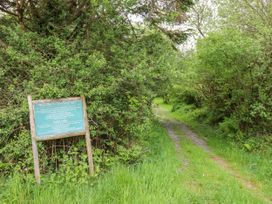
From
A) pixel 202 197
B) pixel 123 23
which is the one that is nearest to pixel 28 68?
pixel 123 23

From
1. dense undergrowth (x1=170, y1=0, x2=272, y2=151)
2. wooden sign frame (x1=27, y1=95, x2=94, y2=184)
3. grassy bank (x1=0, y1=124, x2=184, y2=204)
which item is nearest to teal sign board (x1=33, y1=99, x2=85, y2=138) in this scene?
wooden sign frame (x1=27, y1=95, x2=94, y2=184)

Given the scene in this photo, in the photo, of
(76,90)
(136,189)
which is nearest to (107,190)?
(136,189)

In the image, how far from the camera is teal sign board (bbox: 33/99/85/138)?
19.4ft

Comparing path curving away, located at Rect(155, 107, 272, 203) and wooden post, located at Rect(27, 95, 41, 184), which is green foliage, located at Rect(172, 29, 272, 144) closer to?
path curving away, located at Rect(155, 107, 272, 203)

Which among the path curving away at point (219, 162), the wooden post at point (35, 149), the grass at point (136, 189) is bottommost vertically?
the path curving away at point (219, 162)

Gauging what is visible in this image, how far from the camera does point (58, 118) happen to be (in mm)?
6027

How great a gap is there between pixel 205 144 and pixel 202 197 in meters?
6.59

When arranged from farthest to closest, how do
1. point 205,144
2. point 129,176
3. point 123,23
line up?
1. point 205,144
2. point 123,23
3. point 129,176

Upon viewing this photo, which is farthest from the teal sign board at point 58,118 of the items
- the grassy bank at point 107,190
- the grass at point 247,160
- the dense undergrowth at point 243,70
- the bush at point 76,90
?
the dense undergrowth at point 243,70

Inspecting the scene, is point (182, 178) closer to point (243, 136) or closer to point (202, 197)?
point (202, 197)

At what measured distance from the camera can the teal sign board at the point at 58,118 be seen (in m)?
5.90

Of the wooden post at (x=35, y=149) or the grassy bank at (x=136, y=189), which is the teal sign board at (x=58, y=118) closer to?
the wooden post at (x=35, y=149)

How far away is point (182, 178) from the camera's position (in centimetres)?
679

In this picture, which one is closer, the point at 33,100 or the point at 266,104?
the point at 33,100
